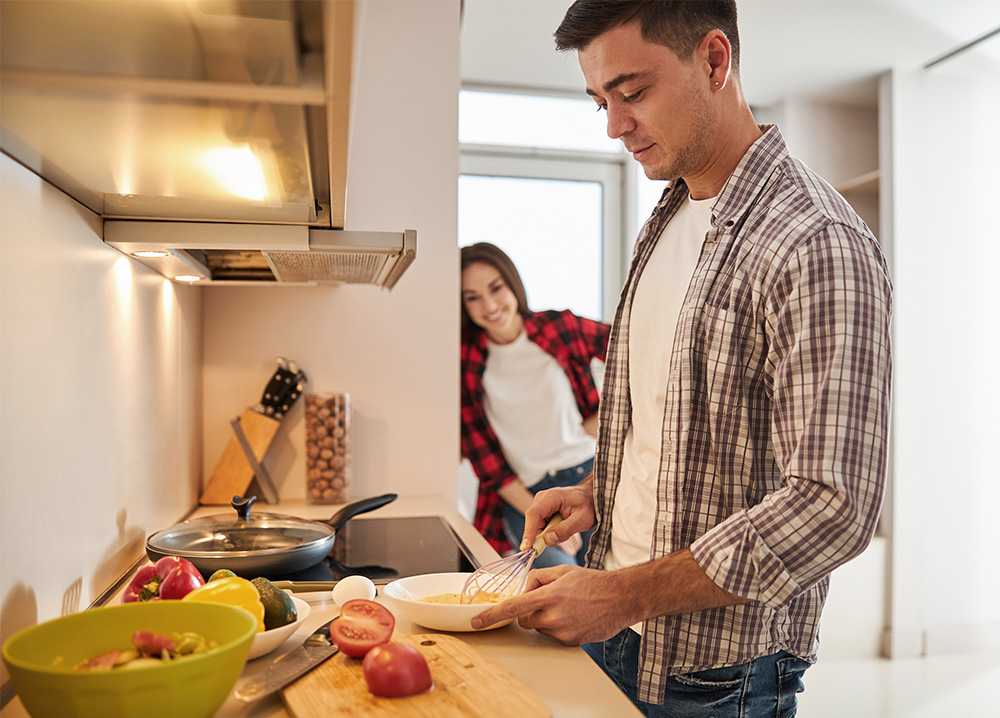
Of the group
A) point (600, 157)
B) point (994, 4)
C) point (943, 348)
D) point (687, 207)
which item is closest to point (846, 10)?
point (994, 4)

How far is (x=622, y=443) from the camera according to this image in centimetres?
125

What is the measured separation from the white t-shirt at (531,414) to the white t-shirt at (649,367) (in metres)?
1.23

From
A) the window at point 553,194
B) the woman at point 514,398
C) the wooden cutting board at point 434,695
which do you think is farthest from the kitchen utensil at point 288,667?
the window at point 553,194

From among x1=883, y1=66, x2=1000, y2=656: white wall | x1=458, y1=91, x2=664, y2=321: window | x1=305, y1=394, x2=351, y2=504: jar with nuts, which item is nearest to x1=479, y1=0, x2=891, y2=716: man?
x1=305, y1=394, x2=351, y2=504: jar with nuts

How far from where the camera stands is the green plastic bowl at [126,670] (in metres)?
0.59

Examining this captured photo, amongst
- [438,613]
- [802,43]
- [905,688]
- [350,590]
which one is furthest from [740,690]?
[802,43]

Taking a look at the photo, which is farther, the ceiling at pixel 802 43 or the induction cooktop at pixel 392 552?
the ceiling at pixel 802 43

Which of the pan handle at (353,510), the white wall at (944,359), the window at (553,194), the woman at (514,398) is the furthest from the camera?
the window at (553,194)

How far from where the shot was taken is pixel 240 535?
124 centimetres

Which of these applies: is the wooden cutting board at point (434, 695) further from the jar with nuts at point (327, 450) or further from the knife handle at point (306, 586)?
the jar with nuts at point (327, 450)

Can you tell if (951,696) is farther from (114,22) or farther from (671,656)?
(114,22)

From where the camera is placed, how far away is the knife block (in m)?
1.81

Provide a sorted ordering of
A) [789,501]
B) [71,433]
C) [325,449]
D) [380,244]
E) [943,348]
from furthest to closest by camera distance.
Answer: [943,348]
[325,449]
[380,244]
[71,433]
[789,501]

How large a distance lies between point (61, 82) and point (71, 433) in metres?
0.48
